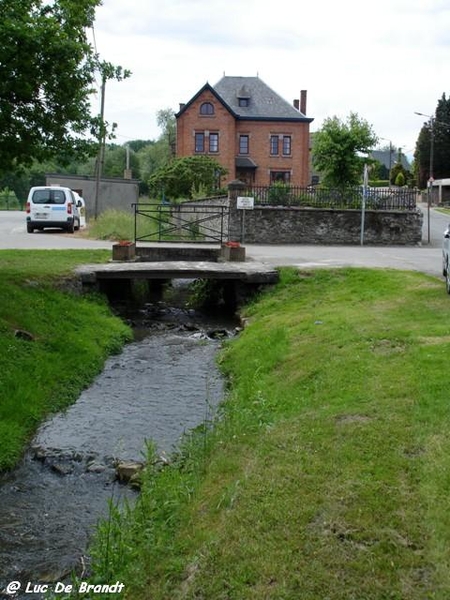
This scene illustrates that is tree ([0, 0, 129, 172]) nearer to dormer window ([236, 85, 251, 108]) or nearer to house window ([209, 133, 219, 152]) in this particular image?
house window ([209, 133, 219, 152])

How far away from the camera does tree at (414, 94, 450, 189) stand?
69.4m

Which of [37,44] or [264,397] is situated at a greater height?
[37,44]

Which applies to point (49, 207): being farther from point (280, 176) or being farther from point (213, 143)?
point (280, 176)

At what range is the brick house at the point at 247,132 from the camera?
58.7 meters

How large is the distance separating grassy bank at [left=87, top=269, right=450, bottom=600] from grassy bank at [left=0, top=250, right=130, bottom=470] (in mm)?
2211

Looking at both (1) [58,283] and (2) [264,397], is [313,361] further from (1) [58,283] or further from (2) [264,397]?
(1) [58,283]

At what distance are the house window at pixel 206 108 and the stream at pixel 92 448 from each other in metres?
47.7

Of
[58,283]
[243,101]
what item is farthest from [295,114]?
[58,283]

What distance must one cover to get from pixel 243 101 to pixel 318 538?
59.1m

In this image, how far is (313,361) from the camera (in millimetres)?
9477

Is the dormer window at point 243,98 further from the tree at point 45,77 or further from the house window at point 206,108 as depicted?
the tree at point 45,77

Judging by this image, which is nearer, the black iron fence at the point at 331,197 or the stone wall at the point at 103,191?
the black iron fence at the point at 331,197

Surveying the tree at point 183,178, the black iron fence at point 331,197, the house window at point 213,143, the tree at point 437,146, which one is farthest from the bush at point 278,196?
the tree at point 437,146

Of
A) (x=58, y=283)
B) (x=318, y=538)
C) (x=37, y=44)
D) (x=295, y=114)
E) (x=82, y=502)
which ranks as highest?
(x=295, y=114)
